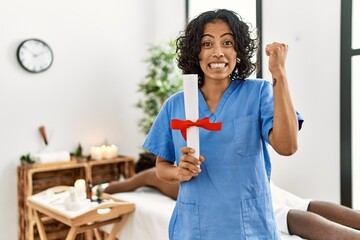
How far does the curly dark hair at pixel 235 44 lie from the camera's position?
99cm

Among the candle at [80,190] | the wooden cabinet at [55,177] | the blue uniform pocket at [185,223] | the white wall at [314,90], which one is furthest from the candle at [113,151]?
the blue uniform pocket at [185,223]

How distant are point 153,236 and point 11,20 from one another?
196cm

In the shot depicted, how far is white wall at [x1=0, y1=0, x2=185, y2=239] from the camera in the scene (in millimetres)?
2834

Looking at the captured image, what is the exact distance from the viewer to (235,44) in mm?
984

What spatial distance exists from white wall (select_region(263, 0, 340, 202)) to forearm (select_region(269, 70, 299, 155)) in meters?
1.60

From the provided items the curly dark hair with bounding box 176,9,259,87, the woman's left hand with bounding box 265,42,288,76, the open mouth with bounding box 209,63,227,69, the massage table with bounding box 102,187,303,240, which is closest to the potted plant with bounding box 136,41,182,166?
the massage table with bounding box 102,187,303,240

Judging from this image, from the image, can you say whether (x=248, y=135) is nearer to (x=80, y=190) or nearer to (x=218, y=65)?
(x=218, y=65)

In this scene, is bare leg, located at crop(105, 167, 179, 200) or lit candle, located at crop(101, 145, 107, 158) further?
lit candle, located at crop(101, 145, 107, 158)

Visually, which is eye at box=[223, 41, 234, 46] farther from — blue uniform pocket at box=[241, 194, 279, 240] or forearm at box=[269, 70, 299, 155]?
blue uniform pocket at box=[241, 194, 279, 240]

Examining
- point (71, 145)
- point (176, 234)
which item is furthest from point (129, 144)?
point (176, 234)

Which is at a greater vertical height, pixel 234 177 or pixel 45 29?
pixel 45 29

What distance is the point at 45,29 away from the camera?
2971 millimetres

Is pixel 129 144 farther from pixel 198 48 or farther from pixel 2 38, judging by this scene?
pixel 198 48

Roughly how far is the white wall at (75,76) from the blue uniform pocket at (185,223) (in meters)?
2.21
